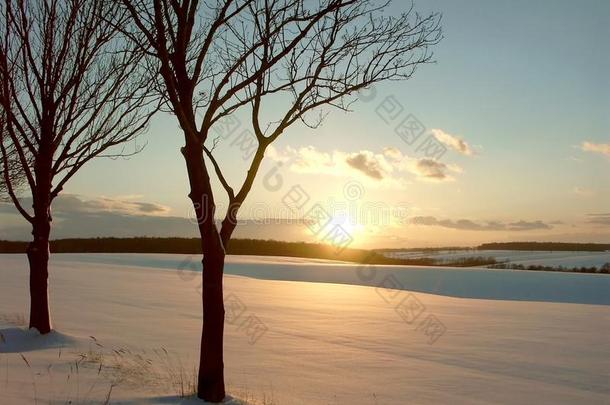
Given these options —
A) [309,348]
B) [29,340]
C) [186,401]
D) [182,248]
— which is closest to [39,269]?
[29,340]

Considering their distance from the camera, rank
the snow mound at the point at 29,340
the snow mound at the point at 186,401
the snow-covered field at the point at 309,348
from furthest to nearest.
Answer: the snow mound at the point at 29,340, the snow-covered field at the point at 309,348, the snow mound at the point at 186,401

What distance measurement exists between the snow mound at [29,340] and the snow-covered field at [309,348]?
3 cm

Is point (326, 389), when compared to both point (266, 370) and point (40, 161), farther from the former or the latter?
point (40, 161)

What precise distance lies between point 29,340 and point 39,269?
1112mm

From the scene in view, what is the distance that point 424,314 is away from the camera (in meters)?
15.4

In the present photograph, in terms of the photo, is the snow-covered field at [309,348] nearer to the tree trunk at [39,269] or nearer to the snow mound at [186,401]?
the snow mound at [186,401]

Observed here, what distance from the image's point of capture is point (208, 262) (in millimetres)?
5805

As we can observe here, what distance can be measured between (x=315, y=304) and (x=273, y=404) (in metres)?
10.7

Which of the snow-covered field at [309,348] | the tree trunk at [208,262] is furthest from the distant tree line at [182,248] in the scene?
the tree trunk at [208,262]

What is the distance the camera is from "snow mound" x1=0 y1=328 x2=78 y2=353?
7953 mm

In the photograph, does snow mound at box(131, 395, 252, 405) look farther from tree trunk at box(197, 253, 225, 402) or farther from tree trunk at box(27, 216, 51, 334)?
tree trunk at box(27, 216, 51, 334)

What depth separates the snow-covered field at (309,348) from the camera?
6383 mm

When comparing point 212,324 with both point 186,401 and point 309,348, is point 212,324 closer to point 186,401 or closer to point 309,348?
point 186,401

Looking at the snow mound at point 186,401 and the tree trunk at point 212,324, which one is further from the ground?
the tree trunk at point 212,324
